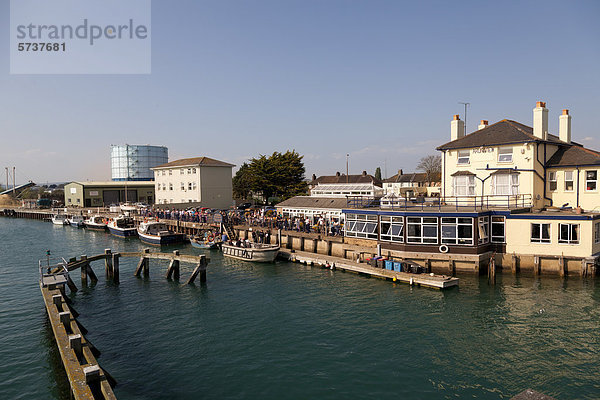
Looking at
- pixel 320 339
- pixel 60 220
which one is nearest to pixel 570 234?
pixel 320 339

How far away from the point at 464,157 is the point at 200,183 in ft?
155

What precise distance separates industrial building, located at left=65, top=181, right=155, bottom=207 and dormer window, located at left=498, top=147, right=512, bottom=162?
84.4m

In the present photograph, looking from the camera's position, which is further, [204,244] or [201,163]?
[201,163]

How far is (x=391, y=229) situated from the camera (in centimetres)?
3128

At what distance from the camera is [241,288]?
92.0 ft

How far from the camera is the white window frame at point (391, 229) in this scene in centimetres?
3072

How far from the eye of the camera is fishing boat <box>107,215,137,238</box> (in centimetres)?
6025

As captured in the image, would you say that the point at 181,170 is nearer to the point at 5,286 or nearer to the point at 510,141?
the point at 5,286

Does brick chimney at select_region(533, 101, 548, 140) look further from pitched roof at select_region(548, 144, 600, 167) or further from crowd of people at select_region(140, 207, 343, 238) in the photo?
crowd of people at select_region(140, 207, 343, 238)

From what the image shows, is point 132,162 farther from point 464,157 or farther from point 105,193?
point 464,157

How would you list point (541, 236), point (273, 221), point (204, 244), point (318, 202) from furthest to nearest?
1. point (318, 202)
2. point (273, 221)
3. point (204, 244)
4. point (541, 236)

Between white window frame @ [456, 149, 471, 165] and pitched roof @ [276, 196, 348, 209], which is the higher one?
white window frame @ [456, 149, 471, 165]

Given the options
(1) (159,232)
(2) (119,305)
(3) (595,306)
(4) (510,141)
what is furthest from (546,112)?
(1) (159,232)

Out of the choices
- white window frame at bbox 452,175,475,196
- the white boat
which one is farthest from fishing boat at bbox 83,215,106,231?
white window frame at bbox 452,175,475,196
